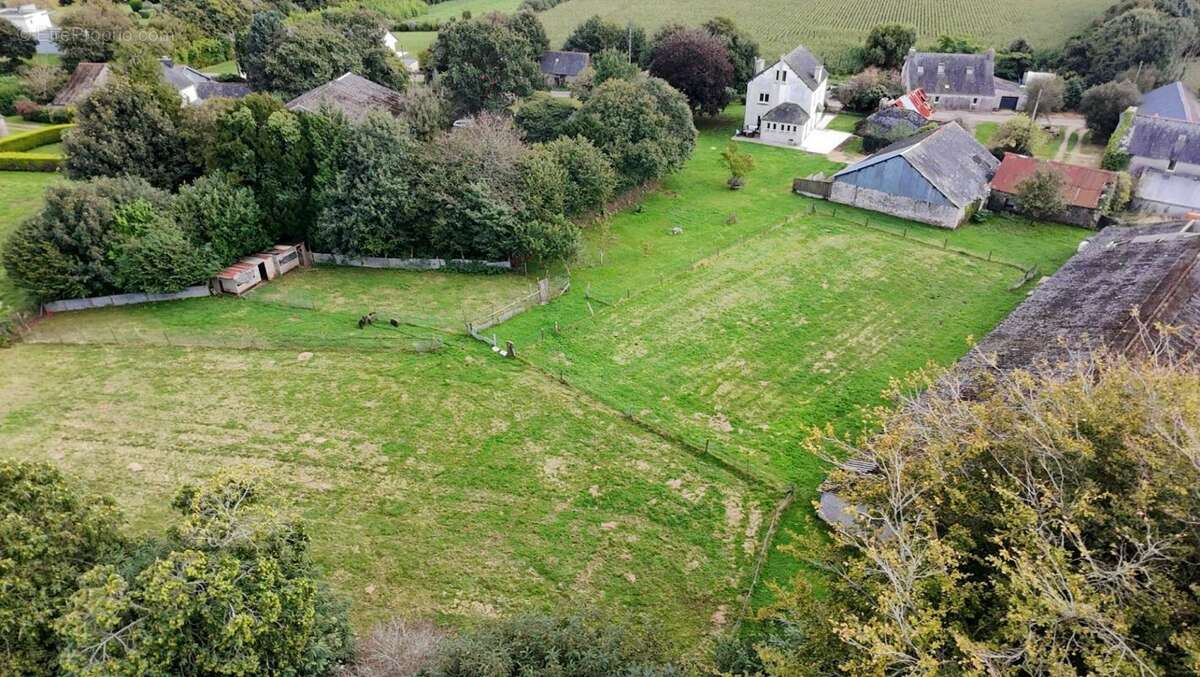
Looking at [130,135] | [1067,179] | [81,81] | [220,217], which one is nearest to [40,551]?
[220,217]

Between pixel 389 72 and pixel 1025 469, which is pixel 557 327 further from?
pixel 389 72

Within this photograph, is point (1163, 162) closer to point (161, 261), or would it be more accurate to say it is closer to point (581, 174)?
point (581, 174)

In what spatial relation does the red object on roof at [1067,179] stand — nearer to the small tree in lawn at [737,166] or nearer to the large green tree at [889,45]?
the small tree in lawn at [737,166]

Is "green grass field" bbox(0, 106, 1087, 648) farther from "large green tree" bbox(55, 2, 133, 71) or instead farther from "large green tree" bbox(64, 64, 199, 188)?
"large green tree" bbox(55, 2, 133, 71)

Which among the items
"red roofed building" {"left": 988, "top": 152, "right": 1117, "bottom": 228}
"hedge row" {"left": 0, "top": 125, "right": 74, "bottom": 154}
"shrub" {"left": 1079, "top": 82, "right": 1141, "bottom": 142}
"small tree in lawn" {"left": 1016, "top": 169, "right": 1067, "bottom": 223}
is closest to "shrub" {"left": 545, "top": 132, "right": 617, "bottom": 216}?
"small tree in lawn" {"left": 1016, "top": 169, "right": 1067, "bottom": 223}

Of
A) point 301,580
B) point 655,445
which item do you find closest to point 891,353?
point 655,445
